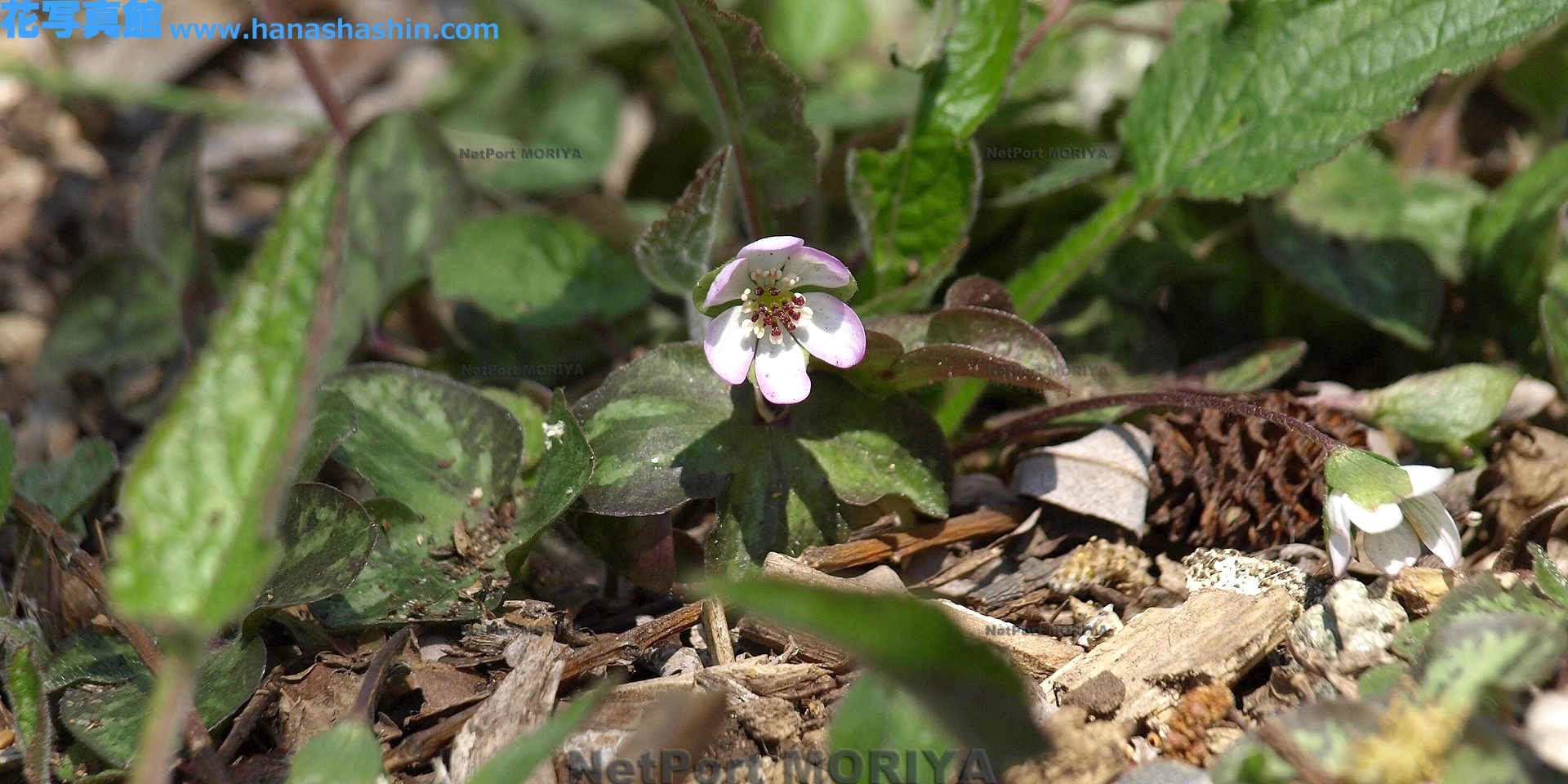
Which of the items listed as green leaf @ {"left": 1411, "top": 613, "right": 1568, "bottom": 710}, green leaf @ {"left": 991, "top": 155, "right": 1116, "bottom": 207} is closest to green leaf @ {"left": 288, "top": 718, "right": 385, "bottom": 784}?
green leaf @ {"left": 1411, "top": 613, "right": 1568, "bottom": 710}

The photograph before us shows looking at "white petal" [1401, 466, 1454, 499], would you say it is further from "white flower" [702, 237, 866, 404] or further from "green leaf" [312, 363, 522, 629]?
"green leaf" [312, 363, 522, 629]

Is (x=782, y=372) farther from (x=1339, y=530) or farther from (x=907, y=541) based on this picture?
(x=1339, y=530)

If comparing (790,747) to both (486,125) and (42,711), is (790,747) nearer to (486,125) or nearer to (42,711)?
(42,711)

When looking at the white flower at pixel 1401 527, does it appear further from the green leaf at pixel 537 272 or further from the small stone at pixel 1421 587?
the green leaf at pixel 537 272

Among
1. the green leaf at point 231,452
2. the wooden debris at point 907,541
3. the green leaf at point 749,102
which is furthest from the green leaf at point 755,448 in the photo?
the green leaf at point 231,452

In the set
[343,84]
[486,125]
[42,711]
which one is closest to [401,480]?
[42,711]

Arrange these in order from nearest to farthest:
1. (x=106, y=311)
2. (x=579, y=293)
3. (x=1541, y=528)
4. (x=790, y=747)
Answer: (x=790, y=747)
(x=1541, y=528)
(x=579, y=293)
(x=106, y=311)
